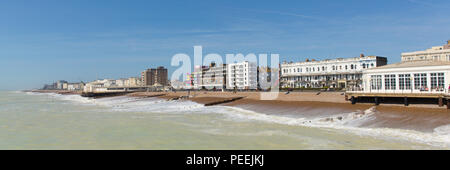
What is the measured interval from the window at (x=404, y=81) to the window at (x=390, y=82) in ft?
2.03

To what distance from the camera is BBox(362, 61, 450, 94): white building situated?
30297mm

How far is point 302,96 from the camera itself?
146 ft

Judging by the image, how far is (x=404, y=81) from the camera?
32.9m

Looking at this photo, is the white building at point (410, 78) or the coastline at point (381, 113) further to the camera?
the white building at point (410, 78)

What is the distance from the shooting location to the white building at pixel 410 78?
30.3m

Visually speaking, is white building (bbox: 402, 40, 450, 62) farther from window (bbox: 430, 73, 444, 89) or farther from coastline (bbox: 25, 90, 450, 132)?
coastline (bbox: 25, 90, 450, 132)

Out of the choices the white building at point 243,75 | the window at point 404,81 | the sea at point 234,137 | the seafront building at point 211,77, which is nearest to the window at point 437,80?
the window at point 404,81

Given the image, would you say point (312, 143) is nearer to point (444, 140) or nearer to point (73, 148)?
point (444, 140)

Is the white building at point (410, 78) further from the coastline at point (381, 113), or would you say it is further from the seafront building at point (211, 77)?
the seafront building at point (211, 77)

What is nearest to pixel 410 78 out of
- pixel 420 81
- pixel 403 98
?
pixel 420 81

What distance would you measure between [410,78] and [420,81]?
0.93m

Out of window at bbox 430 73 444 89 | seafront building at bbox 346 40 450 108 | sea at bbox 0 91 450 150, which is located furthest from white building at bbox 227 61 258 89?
sea at bbox 0 91 450 150
